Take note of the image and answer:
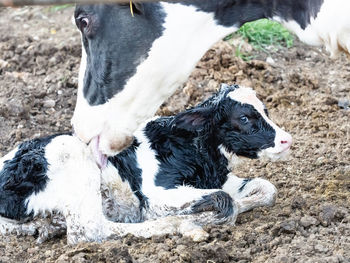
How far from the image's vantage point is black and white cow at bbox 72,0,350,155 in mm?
3953

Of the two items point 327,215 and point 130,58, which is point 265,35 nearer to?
point 327,215

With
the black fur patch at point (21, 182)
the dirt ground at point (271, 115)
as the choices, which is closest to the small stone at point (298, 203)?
the dirt ground at point (271, 115)

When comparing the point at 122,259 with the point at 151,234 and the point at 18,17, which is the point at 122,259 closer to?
the point at 151,234

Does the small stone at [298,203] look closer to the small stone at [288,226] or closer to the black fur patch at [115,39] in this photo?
the small stone at [288,226]

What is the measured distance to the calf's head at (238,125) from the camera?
15.2 feet

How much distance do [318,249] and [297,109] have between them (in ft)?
8.07

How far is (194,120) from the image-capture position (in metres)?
4.84

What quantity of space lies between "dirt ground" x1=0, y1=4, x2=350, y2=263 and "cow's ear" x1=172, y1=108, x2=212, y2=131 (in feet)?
2.10

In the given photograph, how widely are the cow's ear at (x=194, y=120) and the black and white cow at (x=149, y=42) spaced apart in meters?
0.66

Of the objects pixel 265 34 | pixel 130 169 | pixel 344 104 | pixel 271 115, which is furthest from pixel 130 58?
pixel 265 34

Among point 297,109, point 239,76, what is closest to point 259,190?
point 297,109

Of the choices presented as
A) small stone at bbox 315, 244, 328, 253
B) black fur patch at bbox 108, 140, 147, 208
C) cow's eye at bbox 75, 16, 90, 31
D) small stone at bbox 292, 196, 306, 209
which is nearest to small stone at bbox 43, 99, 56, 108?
A: black fur patch at bbox 108, 140, 147, 208

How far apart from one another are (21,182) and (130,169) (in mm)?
662

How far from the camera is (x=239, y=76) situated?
663 centimetres
